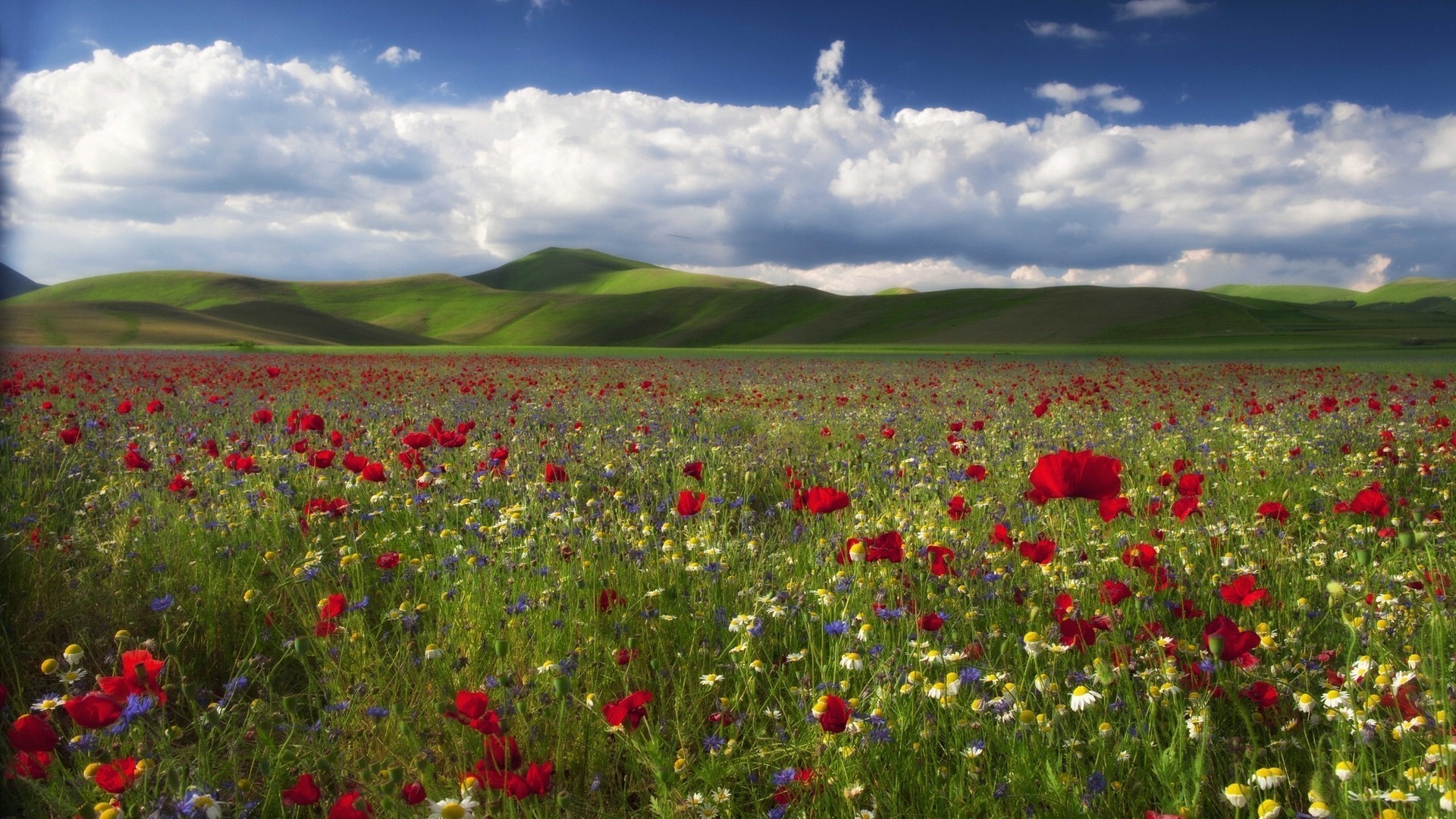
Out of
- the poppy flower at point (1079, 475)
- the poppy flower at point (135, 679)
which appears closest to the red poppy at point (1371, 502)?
the poppy flower at point (1079, 475)

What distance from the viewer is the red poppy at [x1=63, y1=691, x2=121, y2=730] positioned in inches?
62.6

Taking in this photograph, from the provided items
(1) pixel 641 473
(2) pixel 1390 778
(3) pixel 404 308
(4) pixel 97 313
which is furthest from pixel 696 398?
(3) pixel 404 308

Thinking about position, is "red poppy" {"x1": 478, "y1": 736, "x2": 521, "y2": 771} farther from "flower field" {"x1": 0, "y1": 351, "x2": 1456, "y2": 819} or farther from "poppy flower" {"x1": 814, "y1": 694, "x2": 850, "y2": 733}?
"poppy flower" {"x1": 814, "y1": 694, "x2": 850, "y2": 733}

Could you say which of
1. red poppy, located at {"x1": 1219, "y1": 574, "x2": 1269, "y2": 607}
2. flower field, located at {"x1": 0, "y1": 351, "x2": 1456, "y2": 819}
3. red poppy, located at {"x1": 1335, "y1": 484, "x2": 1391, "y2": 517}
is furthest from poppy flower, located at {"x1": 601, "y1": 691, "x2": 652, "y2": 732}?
red poppy, located at {"x1": 1335, "y1": 484, "x2": 1391, "y2": 517}

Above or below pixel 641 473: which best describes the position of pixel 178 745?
below

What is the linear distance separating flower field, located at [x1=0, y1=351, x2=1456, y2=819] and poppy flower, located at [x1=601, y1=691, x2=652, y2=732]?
0.04ft

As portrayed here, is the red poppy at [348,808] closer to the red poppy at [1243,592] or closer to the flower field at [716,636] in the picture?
the flower field at [716,636]

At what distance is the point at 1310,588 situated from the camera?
3.22 m

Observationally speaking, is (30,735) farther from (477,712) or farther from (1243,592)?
(1243,592)

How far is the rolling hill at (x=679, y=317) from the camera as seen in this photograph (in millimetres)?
68688

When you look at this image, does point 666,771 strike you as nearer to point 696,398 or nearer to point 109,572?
point 109,572

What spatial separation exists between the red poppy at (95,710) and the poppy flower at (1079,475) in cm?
231

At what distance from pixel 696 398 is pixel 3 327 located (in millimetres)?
10107

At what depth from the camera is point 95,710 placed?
1612 millimetres
